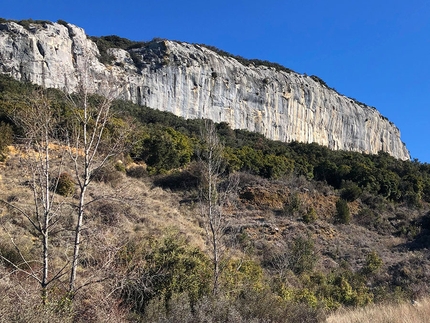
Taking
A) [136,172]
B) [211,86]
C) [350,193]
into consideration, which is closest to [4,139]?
[136,172]

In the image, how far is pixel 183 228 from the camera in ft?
50.3

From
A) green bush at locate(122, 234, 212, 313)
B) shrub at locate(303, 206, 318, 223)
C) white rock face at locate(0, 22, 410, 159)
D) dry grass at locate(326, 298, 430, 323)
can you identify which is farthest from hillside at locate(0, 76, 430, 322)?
white rock face at locate(0, 22, 410, 159)

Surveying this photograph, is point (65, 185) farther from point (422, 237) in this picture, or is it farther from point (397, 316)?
point (422, 237)

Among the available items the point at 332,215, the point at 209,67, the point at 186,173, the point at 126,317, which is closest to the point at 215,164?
the point at 126,317

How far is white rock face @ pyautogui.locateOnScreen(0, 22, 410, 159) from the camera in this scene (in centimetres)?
3462

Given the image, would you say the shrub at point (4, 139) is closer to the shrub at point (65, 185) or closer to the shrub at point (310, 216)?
the shrub at point (65, 185)

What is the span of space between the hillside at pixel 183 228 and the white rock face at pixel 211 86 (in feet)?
17.0

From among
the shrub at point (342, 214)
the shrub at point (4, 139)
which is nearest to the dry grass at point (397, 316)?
the shrub at point (4, 139)

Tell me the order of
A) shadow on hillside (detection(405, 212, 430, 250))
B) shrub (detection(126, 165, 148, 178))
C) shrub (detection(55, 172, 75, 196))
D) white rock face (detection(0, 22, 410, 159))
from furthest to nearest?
white rock face (detection(0, 22, 410, 159)), shrub (detection(126, 165, 148, 178)), shadow on hillside (detection(405, 212, 430, 250)), shrub (detection(55, 172, 75, 196))

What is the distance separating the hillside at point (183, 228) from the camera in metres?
4.73

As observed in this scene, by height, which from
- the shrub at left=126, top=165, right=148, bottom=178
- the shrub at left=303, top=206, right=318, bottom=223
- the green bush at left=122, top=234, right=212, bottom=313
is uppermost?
the shrub at left=126, top=165, right=148, bottom=178

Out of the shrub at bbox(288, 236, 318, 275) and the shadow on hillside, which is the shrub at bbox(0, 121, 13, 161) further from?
the shadow on hillside

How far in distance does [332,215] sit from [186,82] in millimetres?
26551

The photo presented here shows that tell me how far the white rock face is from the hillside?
5.20 meters
